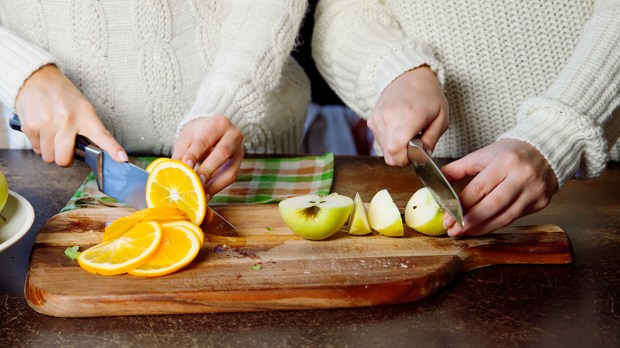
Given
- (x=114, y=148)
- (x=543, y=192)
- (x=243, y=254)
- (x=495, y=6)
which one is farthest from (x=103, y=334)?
(x=495, y=6)

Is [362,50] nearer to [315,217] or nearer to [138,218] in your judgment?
[315,217]

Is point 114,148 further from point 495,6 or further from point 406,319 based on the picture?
point 495,6

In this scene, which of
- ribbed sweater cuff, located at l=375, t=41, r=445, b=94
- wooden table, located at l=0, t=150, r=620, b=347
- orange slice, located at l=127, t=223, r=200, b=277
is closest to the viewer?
wooden table, located at l=0, t=150, r=620, b=347

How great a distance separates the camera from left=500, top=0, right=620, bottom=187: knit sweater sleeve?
4.25ft

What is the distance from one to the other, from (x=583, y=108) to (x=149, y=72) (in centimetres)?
91

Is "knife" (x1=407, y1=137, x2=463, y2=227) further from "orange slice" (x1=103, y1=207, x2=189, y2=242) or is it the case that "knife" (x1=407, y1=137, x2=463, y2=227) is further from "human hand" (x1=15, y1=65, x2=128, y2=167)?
"human hand" (x1=15, y1=65, x2=128, y2=167)

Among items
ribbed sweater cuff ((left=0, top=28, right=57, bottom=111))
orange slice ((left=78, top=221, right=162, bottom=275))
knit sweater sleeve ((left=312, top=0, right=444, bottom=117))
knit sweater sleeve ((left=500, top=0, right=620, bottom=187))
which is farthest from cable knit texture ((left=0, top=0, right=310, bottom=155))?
knit sweater sleeve ((left=500, top=0, right=620, bottom=187))

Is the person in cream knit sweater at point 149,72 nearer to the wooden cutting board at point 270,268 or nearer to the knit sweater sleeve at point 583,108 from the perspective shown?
the wooden cutting board at point 270,268

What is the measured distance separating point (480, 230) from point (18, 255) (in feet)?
2.60

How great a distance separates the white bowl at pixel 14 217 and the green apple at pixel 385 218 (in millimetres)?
582

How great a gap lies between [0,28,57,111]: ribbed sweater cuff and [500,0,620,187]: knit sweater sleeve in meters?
0.92

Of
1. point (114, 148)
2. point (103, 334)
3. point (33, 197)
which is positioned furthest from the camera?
point (33, 197)

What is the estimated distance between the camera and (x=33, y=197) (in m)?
1.51

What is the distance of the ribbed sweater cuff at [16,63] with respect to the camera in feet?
4.79
